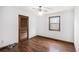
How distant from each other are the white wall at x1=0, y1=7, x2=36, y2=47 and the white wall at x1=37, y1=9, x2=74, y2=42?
163 millimetres

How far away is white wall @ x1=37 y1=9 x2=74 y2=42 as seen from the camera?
3.54 ft

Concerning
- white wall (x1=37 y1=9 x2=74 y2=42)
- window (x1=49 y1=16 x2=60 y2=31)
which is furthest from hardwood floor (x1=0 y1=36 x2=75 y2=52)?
window (x1=49 y1=16 x2=60 y2=31)

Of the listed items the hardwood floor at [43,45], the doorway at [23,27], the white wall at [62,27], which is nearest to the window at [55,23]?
the white wall at [62,27]

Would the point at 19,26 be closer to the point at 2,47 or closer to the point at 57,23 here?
the point at 2,47

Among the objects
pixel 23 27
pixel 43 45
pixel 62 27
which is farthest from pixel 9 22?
pixel 62 27

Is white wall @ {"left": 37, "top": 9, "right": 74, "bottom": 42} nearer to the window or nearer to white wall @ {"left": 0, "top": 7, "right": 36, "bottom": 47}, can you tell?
the window

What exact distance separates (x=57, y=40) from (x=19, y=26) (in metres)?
0.67

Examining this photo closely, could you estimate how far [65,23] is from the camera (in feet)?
3.71

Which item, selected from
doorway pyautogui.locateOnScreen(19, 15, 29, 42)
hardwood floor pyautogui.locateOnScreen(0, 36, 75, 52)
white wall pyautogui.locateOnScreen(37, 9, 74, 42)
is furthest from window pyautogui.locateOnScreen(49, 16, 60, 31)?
doorway pyautogui.locateOnScreen(19, 15, 29, 42)

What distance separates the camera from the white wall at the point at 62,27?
1.08 m

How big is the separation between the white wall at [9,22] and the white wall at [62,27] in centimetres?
16

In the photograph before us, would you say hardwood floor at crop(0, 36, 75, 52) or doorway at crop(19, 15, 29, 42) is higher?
doorway at crop(19, 15, 29, 42)
